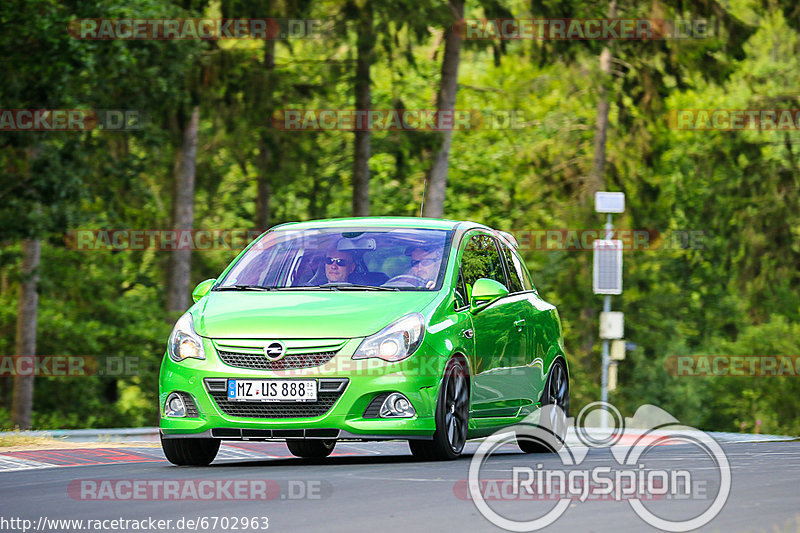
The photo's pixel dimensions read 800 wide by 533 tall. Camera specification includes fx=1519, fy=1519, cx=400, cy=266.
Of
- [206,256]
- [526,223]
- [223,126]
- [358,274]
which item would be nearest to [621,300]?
[526,223]

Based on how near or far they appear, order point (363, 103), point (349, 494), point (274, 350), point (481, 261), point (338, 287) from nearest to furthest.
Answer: point (349, 494), point (274, 350), point (338, 287), point (481, 261), point (363, 103)

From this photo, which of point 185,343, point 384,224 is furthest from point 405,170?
point 185,343

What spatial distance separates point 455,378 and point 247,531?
3865 millimetres

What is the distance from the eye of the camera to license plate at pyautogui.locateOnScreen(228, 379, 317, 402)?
10.5 meters

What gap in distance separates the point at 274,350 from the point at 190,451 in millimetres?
1268

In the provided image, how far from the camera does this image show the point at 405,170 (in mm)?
35938

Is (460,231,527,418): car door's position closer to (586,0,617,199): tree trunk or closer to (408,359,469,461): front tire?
(408,359,469,461): front tire

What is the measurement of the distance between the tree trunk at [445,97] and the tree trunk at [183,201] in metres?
5.83

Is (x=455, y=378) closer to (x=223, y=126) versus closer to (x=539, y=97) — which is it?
(x=223, y=126)

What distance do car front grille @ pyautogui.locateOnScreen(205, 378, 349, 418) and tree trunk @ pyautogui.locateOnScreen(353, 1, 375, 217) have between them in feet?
78.3

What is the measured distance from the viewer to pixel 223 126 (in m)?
36.8

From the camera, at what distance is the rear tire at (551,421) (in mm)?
13398

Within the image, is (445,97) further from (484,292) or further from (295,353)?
(295,353)

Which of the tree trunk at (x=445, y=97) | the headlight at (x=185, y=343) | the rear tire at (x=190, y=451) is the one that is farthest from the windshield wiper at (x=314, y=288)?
the tree trunk at (x=445, y=97)
